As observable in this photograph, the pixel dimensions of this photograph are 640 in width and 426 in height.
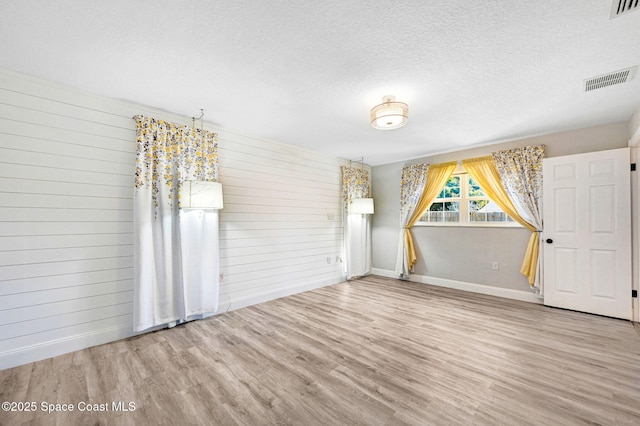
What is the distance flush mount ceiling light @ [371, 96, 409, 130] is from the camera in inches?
109

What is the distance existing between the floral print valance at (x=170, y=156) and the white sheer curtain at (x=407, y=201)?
370 centimetres

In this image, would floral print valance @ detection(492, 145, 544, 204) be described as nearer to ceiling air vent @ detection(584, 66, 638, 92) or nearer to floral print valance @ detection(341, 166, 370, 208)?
ceiling air vent @ detection(584, 66, 638, 92)

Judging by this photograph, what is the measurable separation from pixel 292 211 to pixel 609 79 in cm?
405

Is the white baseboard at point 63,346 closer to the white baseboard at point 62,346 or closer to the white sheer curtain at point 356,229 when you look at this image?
Answer: the white baseboard at point 62,346

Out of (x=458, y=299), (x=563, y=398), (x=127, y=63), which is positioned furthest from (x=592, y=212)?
(x=127, y=63)

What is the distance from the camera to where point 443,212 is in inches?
201

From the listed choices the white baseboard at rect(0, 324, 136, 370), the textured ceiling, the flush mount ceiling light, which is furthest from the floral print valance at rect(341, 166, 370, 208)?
the white baseboard at rect(0, 324, 136, 370)

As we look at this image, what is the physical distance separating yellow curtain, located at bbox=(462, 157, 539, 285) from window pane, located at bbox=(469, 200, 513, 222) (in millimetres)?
186

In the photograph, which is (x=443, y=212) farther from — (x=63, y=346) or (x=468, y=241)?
(x=63, y=346)

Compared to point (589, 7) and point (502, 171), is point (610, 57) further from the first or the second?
point (502, 171)

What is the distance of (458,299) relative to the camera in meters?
4.20

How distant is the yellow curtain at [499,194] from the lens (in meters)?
3.99

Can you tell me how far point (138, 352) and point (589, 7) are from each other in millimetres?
4447

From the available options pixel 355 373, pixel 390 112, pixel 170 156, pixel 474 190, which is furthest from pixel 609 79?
pixel 170 156
